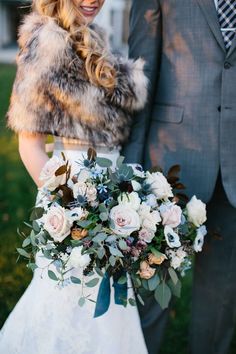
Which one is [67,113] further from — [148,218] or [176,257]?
[176,257]

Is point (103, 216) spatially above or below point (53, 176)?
below

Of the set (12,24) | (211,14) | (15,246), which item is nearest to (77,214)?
(211,14)

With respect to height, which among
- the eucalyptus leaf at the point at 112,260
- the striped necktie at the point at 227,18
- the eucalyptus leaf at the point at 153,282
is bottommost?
the eucalyptus leaf at the point at 153,282

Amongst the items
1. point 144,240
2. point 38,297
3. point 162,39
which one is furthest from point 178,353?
point 162,39

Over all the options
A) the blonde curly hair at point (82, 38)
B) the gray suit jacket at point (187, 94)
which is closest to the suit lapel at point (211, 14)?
the gray suit jacket at point (187, 94)

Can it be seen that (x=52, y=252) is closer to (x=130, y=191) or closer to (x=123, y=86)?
(x=130, y=191)

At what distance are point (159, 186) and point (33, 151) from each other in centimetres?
66

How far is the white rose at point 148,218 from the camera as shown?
2.24 meters

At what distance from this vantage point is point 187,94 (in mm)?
2803

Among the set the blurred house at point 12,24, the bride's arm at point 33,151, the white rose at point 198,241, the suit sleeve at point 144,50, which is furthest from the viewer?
the blurred house at point 12,24

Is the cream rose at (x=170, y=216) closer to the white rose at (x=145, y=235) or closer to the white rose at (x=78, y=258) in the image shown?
the white rose at (x=145, y=235)

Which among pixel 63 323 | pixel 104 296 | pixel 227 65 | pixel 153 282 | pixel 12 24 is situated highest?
pixel 227 65

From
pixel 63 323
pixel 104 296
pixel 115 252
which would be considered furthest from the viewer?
pixel 63 323

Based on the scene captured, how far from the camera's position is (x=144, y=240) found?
225cm
